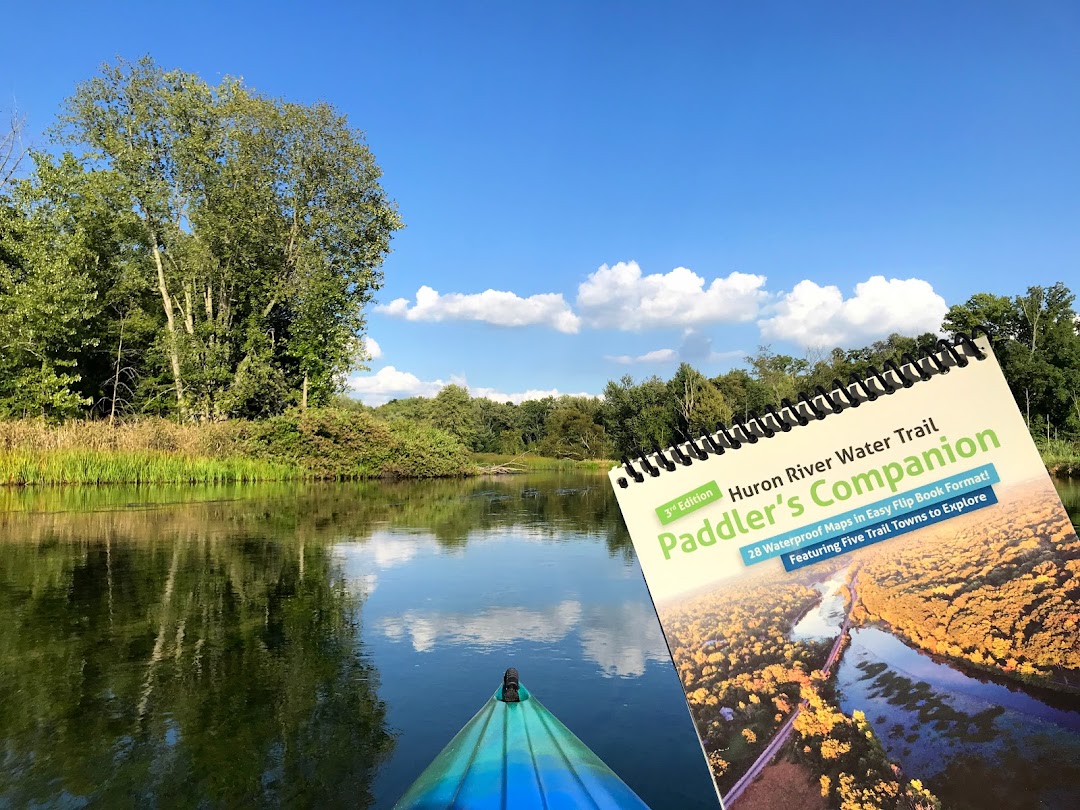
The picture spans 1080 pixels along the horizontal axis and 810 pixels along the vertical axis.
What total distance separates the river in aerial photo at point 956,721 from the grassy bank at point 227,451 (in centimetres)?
1771

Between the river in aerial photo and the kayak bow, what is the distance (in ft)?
3.18

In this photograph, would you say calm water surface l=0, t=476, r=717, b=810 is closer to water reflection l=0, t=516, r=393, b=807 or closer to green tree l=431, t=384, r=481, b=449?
water reflection l=0, t=516, r=393, b=807

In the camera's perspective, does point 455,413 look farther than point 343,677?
Yes

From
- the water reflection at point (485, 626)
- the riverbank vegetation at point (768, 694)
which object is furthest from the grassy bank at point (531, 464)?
the riverbank vegetation at point (768, 694)

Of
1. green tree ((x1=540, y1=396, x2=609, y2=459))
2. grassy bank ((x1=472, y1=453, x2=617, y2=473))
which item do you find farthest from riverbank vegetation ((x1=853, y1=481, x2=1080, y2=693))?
green tree ((x1=540, y1=396, x2=609, y2=459))

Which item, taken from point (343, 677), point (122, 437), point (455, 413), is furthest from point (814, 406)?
point (455, 413)

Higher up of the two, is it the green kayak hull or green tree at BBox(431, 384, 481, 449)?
green tree at BBox(431, 384, 481, 449)

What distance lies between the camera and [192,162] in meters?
21.3

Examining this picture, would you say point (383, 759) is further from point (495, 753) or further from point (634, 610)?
point (634, 610)

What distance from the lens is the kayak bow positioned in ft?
6.23

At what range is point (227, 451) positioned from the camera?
19625 mm

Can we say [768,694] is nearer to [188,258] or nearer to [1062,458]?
[188,258]

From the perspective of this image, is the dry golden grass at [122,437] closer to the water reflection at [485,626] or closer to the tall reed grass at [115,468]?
the tall reed grass at [115,468]

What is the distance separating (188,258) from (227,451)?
258 inches
